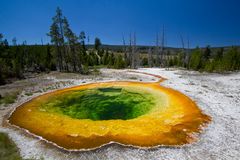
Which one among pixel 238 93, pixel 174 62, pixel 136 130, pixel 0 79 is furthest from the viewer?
pixel 174 62

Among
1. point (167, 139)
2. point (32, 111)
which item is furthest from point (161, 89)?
point (32, 111)

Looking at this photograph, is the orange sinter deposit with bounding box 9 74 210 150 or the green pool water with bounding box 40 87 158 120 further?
the green pool water with bounding box 40 87 158 120

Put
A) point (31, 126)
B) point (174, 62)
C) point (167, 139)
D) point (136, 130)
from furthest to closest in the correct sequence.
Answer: point (174, 62), point (31, 126), point (136, 130), point (167, 139)

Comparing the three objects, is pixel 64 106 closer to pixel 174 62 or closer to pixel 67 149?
pixel 67 149

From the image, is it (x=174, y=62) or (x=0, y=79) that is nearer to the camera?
(x=0, y=79)

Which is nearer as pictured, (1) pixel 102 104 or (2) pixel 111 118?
(2) pixel 111 118
